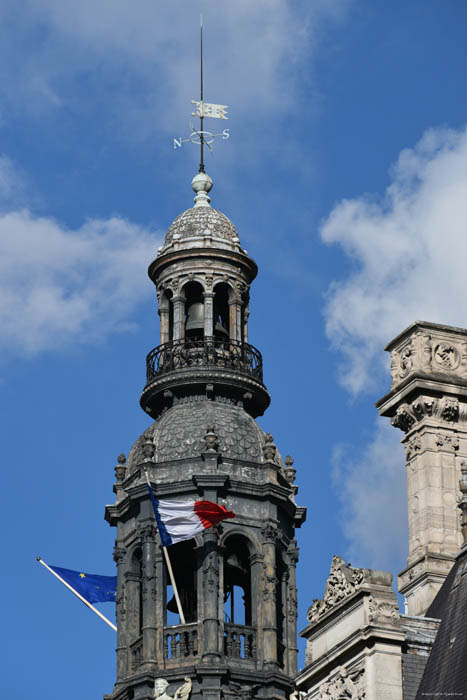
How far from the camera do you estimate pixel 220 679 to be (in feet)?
274

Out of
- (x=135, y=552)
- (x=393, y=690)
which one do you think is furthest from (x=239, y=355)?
(x=393, y=690)

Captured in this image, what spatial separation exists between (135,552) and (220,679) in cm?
592

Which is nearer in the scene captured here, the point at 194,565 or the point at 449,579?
the point at 449,579

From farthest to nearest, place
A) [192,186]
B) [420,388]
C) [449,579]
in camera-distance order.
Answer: [192,186]
[420,388]
[449,579]

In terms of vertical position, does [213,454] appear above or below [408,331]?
above

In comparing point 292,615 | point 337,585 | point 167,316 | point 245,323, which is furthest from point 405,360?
point 245,323

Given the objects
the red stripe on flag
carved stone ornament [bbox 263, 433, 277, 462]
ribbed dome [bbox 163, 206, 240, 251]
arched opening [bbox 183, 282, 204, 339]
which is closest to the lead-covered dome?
ribbed dome [bbox 163, 206, 240, 251]

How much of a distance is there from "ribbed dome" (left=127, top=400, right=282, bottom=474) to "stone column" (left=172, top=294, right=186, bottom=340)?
8.32ft

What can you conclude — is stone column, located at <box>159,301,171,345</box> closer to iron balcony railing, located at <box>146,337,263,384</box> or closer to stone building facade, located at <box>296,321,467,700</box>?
iron balcony railing, located at <box>146,337,263,384</box>

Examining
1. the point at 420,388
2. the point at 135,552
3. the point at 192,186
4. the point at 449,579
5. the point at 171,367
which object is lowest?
the point at 449,579

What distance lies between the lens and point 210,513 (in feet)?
278

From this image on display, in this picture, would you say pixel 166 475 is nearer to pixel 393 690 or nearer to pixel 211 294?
pixel 211 294

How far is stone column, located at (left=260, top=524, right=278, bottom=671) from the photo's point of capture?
8450 cm

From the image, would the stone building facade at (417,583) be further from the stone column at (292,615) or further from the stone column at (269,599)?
the stone column at (292,615)
